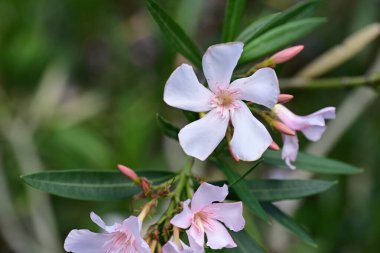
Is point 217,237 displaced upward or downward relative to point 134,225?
downward

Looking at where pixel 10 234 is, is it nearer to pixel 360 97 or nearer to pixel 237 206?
pixel 360 97

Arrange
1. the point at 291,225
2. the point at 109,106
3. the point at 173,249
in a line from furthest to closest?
the point at 109,106 < the point at 291,225 < the point at 173,249

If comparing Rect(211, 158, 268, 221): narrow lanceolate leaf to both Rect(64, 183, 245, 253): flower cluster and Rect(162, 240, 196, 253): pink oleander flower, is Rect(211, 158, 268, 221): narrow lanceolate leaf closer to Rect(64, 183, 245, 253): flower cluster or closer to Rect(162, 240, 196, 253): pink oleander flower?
Rect(64, 183, 245, 253): flower cluster

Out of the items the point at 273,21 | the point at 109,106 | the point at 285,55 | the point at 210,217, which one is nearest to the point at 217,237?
the point at 210,217

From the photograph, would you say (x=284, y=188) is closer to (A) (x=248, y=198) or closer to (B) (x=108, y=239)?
(A) (x=248, y=198)

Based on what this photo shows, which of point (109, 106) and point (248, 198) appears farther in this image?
point (109, 106)

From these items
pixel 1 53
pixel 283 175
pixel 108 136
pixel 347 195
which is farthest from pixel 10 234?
pixel 347 195
